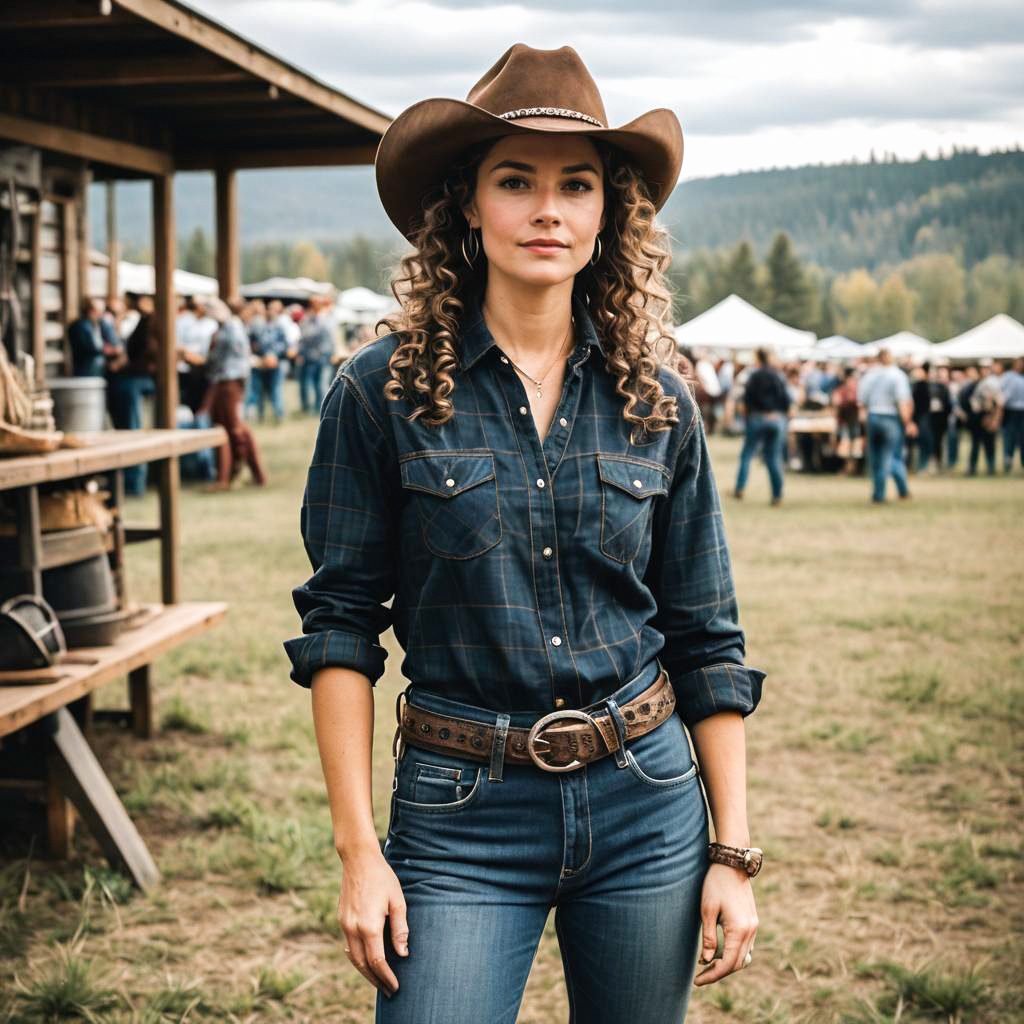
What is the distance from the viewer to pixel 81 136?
20.6ft

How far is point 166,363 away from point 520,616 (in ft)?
17.0

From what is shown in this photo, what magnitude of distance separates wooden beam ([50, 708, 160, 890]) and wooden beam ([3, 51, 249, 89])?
9.41 feet

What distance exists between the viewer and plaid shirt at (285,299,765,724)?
6.45 ft

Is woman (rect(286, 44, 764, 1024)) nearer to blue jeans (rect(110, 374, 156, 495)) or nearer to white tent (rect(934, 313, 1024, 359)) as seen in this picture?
blue jeans (rect(110, 374, 156, 495))

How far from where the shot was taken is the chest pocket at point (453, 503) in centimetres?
197

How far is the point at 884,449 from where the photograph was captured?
15.8 metres

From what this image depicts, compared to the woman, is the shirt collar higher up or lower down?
higher up

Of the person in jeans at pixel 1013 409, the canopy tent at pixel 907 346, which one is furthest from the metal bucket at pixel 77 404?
the canopy tent at pixel 907 346

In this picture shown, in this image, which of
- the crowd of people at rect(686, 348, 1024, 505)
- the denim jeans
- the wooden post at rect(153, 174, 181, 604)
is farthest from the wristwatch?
the denim jeans

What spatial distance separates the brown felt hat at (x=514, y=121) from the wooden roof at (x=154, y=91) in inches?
115

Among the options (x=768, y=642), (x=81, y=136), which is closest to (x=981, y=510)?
(x=768, y=642)

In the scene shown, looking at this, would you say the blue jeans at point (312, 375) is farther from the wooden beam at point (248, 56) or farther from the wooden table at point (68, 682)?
the wooden table at point (68, 682)

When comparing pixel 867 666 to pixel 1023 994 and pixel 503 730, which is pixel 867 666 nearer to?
pixel 1023 994

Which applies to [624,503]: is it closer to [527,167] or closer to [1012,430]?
[527,167]
